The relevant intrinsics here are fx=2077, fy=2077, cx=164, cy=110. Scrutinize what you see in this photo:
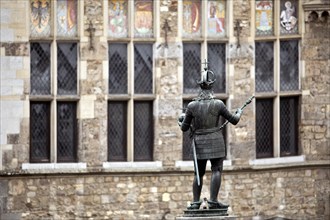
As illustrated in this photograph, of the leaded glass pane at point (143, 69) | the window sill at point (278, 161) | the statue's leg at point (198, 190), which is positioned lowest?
the statue's leg at point (198, 190)

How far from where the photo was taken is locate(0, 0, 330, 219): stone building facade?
37188 millimetres

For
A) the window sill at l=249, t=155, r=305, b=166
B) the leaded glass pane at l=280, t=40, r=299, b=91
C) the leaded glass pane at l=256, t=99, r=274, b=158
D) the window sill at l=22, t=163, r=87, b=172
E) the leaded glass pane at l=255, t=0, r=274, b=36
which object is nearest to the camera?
the window sill at l=22, t=163, r=87, b=172

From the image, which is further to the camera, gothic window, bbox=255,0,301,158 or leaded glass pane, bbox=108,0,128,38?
gothic window, bbox=255,0,301,158

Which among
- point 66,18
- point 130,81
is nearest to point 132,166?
point 130,81

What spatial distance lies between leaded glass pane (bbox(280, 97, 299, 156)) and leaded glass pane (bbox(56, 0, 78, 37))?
14.2ft

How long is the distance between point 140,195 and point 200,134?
19.1ft

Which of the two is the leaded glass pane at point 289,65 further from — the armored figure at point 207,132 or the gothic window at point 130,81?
the armored figure at point 207,132

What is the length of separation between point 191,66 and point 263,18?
5.52 feet

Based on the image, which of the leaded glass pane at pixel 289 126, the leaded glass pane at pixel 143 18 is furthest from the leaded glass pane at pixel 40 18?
the leaded glass pane at pixel 289 126

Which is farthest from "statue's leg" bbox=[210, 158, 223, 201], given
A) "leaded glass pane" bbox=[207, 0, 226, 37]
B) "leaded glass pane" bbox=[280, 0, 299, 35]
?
"leaded glass pane" bbox=[280, 0, 299, 35]

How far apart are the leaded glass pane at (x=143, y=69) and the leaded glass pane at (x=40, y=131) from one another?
1711 mm

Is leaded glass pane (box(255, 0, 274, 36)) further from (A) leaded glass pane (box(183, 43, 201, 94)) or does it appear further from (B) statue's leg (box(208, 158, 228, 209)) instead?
(B) statue's leg (box(208, 158, 228, 209))

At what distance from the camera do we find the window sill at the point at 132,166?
3747 centimetres

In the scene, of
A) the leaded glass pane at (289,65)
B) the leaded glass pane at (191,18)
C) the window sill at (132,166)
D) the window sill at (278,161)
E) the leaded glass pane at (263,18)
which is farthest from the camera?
the leaded glass pane at (289,65)
